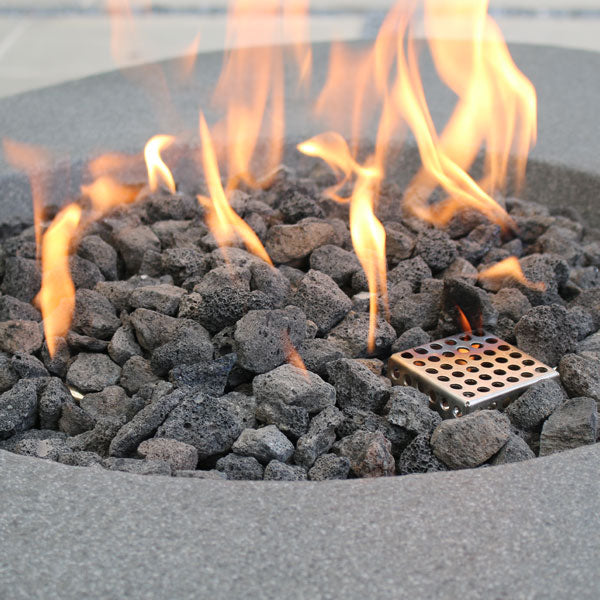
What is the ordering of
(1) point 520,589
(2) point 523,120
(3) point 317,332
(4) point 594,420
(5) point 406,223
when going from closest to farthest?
1. (1) point 520,589
2. (4) point 594,420
3. (3) point 317,332
4. (5) point 406,223
5. (2) point 523,120

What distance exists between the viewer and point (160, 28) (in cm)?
431

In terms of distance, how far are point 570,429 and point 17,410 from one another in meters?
0.71

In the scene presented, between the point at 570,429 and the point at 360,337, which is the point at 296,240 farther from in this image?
the point at 570,429

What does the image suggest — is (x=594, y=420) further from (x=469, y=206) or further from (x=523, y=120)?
(x=523, y=120)

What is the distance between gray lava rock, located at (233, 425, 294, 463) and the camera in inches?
42.4

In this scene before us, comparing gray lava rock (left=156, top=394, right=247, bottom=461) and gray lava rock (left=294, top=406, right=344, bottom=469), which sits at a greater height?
gray lava rock (left=156, top=394, right=247, bottom=461)

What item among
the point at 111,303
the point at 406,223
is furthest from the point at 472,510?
the point at 406,223

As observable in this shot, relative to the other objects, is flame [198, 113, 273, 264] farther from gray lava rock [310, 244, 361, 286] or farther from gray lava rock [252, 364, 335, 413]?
gray lava rock [252, 364, 335, 413]

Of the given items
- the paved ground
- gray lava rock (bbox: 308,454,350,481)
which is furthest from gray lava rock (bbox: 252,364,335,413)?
the paved ground

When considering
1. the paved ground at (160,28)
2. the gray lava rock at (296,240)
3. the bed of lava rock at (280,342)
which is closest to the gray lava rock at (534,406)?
the bed of lava rock at (280,342)

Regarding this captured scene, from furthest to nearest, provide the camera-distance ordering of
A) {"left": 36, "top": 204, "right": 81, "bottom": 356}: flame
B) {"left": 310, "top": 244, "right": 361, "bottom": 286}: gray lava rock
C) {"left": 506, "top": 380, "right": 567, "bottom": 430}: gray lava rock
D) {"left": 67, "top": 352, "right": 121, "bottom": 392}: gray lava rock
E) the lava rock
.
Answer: {"left": 310, "top": 244, "right": 361, "bottom": 286}: gray lava rock
{"left": 36, "top": 204, "right": 81, "bottom": 356}: flame
{"left": 67, "top": 352, "right": 121, "bottom": 392}: gray lava rock
{"left": 506, "top": 380, "right": 567, "bottom": 430}: gray lava rock
the lava rock

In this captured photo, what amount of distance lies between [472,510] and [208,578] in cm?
25

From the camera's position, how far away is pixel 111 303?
4.72 ft

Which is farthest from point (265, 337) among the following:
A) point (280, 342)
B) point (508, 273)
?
point (508, 273)
